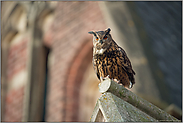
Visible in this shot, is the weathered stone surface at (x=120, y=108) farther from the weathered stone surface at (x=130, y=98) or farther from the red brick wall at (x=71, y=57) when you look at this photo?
the red brick wall at (x=71, y=57)

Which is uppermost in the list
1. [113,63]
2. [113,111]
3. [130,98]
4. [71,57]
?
[71,57]

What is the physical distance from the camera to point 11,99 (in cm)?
912

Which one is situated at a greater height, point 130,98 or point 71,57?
point 71,57

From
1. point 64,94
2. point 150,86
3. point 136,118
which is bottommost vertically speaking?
point 136,118

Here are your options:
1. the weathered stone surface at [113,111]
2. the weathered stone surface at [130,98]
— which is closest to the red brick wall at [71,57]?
the weathered stone surface at [130,98]

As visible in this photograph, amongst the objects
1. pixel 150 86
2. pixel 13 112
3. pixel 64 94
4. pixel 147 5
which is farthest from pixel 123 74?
pixel 13 112

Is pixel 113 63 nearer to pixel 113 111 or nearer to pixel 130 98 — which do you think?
pixel 130 98

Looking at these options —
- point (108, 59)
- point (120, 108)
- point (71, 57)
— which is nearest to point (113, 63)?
point (108, 59)

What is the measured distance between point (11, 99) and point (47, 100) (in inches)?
67.1

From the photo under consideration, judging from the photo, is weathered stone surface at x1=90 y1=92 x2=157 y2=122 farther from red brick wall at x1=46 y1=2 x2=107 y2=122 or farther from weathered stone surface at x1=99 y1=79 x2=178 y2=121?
red brick wall at x1=46 y1=2 x2=107 y2=122

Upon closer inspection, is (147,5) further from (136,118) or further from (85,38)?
(136,118)

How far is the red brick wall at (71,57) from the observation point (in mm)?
7570

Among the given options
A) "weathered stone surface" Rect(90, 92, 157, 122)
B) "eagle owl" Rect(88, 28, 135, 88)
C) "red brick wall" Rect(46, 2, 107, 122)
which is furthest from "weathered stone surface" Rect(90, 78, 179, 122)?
"red brick wall" Rect(46, 2, 107, 122)

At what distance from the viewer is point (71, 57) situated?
26.0ft
